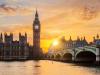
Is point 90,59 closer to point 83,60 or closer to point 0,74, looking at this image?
point 83,60

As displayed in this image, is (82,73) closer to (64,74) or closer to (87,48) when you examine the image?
(64,74)

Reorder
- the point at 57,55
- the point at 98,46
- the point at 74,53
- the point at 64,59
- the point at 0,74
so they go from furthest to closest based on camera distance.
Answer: the point at 57,55
the point at 64,59
the point at 74,53
the point at 98,46
the point at 0,74

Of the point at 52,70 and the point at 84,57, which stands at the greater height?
the point at 84,57

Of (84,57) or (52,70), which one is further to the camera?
(84,57)

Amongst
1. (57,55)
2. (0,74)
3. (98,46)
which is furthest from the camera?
(57,55)

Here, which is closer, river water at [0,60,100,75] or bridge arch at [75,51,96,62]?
river water at [0,60,100,75]

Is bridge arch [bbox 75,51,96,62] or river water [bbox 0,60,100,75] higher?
bridge arch [bbox 75,51,96,62]

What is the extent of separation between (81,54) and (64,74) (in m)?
60.9

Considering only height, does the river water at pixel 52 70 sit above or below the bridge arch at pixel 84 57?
below

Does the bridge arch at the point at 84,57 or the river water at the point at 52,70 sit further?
the bridge arch at the point at 84,57

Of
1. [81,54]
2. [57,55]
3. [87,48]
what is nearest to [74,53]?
[81,54]

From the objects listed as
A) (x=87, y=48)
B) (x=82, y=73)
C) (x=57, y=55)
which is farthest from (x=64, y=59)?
(x=82, y=73)

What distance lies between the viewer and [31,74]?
78.4 metres

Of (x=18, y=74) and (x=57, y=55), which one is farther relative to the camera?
(x=57, y=55)
